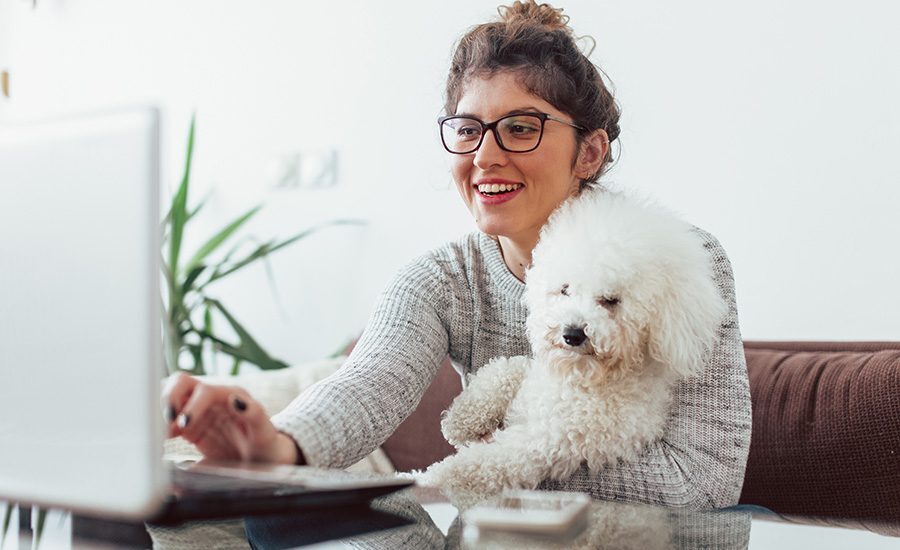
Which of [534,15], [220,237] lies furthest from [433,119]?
[534,15]

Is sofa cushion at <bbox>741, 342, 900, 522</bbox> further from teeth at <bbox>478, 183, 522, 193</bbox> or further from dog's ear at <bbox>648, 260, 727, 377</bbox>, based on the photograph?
teeth at <bbox>478, 183, 522, 193</bbox>

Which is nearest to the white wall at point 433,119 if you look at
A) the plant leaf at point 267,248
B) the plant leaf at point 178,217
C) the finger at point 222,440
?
the plant leaf at point 267,248

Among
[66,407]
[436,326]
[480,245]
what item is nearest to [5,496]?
[66,407]

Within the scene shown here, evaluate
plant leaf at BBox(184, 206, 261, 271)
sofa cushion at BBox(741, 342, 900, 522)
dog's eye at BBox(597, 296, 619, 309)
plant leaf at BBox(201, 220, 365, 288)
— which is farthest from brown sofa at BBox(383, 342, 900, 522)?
plant leaf at BBox(184, 206, 261, 271)

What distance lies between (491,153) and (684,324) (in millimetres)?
420

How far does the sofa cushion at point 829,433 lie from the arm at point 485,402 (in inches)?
22.2

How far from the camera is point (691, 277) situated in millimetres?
1086

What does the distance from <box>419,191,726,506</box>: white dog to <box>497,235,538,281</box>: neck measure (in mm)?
217

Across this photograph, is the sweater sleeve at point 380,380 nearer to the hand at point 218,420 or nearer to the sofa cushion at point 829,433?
the hand at point 218,420

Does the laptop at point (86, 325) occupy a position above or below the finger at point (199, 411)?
above

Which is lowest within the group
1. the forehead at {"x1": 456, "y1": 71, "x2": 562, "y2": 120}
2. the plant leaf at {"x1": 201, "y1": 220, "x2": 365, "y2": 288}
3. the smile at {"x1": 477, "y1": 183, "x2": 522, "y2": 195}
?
the plant leaf at {"x1": 201, "y1": 220, "x2": 365, "y2": 288}

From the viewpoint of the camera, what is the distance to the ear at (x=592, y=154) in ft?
4.63

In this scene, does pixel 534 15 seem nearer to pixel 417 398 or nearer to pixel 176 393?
pixel 417 398

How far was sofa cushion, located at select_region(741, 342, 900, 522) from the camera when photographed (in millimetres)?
1405
